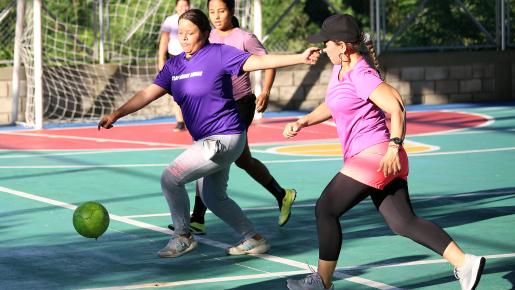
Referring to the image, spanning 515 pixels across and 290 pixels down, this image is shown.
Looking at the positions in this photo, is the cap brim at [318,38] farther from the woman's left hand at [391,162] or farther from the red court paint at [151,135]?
the red court paint at [151,135]

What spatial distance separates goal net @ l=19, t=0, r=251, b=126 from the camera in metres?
21.3

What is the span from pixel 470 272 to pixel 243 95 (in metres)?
3.15

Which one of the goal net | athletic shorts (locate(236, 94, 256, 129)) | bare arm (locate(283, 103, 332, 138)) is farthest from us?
the goal net

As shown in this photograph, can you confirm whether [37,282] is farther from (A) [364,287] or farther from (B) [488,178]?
(B) [488,178]

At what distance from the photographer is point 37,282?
8.02 meters

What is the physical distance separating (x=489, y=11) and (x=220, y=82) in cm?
1744

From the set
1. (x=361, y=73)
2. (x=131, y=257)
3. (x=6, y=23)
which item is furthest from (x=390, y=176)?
(x=6, y=23)

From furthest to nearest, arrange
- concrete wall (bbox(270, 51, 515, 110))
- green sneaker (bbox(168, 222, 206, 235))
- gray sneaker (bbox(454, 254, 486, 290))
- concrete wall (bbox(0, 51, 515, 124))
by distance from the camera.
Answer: concrete wall (bbox(270, 51, 515, 110)) → concrete wall (bbox(0, 51, 515, 124)) → green sneaker (bbox(168, 222, 206, 235)) → gray sneaker (bbox(454, 254, 486, 290))

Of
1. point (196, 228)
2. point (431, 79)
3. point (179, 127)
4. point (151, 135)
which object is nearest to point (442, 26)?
point (431, 79)

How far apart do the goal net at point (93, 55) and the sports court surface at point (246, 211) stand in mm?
2593

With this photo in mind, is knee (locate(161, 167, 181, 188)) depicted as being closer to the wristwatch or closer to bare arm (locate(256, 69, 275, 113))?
bare arm (locate(256, 69, 275, 113))

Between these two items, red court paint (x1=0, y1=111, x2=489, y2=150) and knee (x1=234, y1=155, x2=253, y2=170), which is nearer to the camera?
knee (x1=234, y1=155, x2=253, y2=170)

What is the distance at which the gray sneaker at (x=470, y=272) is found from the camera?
7.17 metres

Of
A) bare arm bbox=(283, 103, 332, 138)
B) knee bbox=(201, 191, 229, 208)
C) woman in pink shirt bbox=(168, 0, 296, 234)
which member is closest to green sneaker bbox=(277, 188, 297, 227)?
woman in pink shirt bbox=(168, 0, 296, 234)
